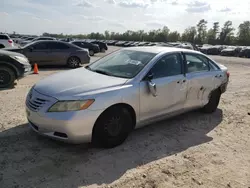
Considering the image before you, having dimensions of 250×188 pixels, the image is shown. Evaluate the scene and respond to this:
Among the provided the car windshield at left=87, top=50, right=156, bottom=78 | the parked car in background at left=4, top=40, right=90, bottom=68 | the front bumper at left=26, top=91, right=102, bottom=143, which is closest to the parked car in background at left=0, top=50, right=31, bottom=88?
the car windshield at left=87, top=50, right=156, bottom=78

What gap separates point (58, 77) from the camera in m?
4.36

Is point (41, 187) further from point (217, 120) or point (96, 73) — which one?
point (217, 120)

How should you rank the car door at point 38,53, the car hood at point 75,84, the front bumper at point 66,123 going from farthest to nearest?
the car door at point 38,53, the car hood at point 75,84, the front bumper at point 66,123

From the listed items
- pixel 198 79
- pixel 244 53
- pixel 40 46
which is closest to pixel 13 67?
pixel 40 46

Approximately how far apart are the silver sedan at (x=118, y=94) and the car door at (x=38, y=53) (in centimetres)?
797

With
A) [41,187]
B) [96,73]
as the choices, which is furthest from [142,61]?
[41,187]

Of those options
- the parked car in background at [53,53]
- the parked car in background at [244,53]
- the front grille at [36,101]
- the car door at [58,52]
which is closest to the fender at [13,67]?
the front grille at [36,101]

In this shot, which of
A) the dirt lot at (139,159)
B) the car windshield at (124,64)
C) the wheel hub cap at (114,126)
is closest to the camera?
the dirt lot at (139,159)

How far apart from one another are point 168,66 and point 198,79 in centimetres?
86

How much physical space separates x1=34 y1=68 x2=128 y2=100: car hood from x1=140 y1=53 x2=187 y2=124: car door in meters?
0.55

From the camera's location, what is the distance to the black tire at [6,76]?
7441mm

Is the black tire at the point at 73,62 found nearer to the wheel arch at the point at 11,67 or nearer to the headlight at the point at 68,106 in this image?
the wheel arch at the point at 11,67

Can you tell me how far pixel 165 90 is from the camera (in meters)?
4.50

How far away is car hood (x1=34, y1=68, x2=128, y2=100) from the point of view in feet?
11.9
